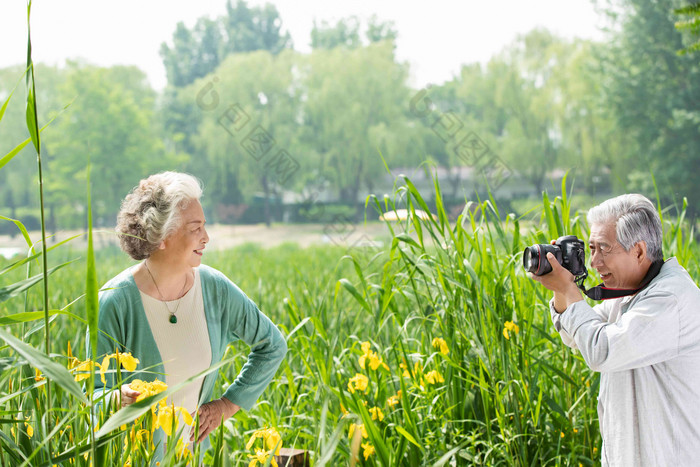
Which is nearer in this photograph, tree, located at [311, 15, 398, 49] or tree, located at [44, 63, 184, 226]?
tree, located at [44, 63, 184, 226]

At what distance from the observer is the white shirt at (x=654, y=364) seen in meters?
1.39

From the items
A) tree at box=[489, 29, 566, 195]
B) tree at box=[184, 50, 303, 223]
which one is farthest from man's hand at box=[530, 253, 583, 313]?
tree at box=[184, 50, 303, 223]

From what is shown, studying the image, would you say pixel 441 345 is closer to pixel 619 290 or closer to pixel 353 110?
pixel 619 290

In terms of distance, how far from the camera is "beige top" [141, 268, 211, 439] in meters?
1.71

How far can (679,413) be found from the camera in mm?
1419

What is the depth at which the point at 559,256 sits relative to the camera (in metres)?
1.61

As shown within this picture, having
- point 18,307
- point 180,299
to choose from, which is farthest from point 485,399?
point 18,307

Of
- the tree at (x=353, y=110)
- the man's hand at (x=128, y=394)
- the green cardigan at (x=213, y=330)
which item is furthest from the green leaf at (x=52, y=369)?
the tree at (x=353, y=110)

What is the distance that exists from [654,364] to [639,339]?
0.37 ft

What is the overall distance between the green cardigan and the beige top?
0.02m

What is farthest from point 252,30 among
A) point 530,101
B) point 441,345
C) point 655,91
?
point 441,345

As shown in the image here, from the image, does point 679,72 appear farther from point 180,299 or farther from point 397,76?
point 180,299

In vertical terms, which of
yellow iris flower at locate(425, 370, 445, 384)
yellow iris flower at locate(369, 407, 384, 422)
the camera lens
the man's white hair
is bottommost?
yellow iris flower at locate(369, 407, 384, 422)

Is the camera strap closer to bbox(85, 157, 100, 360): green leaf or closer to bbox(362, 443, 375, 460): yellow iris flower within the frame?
bbox(362, 443, 375, 460): yellow iris flower
